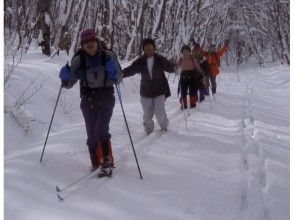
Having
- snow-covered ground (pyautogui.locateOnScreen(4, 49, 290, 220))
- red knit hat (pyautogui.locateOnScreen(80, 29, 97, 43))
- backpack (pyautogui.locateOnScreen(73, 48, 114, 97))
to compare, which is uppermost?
red knit hat (pyautogui.locateOnScreen(80, 29, 97, 43))

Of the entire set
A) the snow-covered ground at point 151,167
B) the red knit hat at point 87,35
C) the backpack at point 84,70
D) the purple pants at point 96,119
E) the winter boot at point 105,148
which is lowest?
the snow-covered ground at point 151,167

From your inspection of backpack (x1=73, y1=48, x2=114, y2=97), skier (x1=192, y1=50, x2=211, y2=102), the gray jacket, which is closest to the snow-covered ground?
the gray jacket

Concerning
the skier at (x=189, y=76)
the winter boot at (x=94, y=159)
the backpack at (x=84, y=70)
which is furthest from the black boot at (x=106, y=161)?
the skier at (x=189, y=76)

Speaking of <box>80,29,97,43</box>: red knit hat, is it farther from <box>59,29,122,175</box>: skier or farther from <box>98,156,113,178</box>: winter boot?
<box>98,156,113,178</box>: winter boot

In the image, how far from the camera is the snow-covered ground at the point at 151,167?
461 centimetres

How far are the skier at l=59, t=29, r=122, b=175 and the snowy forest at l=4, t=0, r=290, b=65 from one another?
1968mm

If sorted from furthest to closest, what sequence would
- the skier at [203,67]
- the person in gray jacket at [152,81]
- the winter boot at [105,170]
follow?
the skier at [203,67], the person in gray jacket at [152,81], the winter boot at [105,170]

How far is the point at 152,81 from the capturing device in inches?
335

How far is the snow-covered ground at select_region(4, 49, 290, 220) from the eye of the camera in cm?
461

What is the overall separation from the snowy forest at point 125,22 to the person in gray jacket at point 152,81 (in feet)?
7.21

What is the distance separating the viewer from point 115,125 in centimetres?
895

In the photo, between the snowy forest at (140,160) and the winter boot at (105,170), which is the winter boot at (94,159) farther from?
the winter boot at (105,170)

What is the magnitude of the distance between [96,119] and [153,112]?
280 cm

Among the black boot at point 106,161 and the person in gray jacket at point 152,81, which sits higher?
the person in gray jacket at point 152,81
